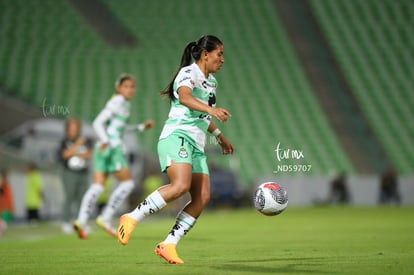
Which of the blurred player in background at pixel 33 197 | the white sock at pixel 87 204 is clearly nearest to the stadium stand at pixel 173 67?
the blurred player in background at pixel 33 197

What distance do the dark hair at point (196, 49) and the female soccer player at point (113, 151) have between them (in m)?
4.75

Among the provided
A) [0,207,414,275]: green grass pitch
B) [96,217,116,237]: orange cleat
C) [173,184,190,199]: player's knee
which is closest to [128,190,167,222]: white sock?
[173,184,190,199]: player's knee

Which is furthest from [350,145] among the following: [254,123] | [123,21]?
[123,21]

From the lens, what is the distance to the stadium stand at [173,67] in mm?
30297

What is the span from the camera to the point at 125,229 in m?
7.71

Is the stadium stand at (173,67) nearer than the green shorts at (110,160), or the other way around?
the green shorts at (110,160)

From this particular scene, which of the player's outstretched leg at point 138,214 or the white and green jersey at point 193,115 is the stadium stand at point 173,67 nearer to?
the white and green jersey at point 193,115

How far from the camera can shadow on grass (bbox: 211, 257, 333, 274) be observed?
279 inches

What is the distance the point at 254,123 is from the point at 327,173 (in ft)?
10.4

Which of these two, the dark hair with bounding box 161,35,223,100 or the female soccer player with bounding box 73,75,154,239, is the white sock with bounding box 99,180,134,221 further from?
the dark hair with bounding box 161,35,223,100

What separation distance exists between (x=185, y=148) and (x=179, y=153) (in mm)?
A: 85

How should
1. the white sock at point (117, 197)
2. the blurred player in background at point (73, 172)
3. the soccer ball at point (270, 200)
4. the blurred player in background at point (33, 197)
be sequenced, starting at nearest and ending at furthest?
the soccer ball at point (270, 200) < the white sock at point (117, 197) < the blurred player in background at point (73, 172) < the blurred player in background at point (33, 197)

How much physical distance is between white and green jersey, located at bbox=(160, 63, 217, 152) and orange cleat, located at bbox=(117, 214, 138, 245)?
0.82 meters

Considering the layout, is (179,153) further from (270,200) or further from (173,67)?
(173,67)
